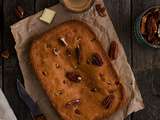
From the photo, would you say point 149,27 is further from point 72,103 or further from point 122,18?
point 72,103

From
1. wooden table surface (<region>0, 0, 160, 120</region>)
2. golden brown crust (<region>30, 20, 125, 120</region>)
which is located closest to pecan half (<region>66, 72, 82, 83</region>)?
golden brown crust (<region>30, 20, 125, 120</region>)

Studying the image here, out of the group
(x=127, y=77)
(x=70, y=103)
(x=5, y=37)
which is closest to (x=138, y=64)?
(x=127, y=77)

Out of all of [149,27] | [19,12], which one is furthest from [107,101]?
[19,12]

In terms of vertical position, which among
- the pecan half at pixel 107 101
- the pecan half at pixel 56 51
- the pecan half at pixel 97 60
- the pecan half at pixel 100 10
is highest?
the pecan half at pixel 100 10

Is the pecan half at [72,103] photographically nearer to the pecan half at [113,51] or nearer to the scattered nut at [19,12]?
the pecan half at [113,51]

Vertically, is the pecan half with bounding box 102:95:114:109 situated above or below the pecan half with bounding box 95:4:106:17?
below

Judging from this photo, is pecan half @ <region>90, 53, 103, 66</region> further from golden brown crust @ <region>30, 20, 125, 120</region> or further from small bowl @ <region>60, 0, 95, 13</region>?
small bowl @ <region>60, 0, 95, 13</region>

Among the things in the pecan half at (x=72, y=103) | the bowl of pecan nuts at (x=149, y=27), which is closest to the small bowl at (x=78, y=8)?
the bowl of pecan nuts at (x=149, y=27)

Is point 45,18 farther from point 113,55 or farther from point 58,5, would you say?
point 113,55
